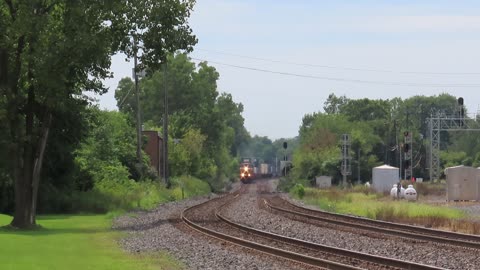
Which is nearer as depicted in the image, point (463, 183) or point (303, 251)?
point (303, 251)

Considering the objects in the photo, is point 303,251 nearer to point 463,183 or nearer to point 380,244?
point 380,244

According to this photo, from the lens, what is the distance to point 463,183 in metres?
61.2

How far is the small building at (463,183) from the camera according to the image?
200 ft

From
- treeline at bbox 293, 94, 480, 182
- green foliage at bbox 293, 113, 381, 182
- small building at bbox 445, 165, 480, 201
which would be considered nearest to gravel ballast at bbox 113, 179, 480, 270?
small building at bbox 445, 165, 480, 201

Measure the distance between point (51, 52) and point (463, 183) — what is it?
40136mm

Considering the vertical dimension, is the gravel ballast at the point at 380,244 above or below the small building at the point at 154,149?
below

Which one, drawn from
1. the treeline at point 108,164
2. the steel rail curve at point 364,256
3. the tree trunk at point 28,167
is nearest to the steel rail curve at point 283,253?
the steel rail curve at point 364,256

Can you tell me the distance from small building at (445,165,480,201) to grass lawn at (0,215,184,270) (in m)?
36.1

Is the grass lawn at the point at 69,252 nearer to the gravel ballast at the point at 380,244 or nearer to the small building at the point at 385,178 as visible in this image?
the gravel ballast at the point at 380,244

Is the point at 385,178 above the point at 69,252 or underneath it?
above

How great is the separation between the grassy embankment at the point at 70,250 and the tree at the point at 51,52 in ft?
8.82

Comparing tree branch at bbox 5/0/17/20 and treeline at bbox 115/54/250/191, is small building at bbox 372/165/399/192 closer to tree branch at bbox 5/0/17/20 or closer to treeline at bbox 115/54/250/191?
treeline at bbox 115/54/250/191

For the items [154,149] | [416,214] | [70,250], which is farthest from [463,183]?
[70,250]

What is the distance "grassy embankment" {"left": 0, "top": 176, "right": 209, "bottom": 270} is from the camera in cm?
1806
